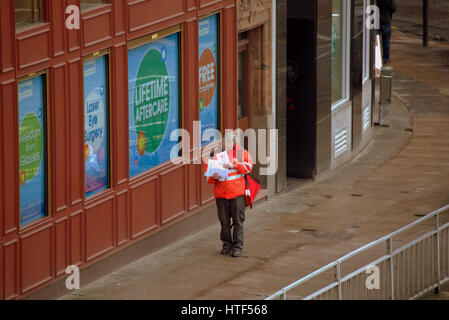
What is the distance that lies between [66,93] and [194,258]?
10.4 feet

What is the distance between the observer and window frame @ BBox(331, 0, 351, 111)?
2102cm

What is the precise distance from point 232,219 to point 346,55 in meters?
7.45

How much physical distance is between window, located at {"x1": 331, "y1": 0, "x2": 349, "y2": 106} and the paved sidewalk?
1.39m

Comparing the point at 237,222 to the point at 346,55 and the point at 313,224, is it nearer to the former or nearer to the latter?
the point at 313,224

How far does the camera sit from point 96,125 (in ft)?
45.2

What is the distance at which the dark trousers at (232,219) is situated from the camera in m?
14.6

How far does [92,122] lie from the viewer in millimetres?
13695

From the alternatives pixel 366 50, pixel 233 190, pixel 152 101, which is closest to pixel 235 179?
pixel 233 190

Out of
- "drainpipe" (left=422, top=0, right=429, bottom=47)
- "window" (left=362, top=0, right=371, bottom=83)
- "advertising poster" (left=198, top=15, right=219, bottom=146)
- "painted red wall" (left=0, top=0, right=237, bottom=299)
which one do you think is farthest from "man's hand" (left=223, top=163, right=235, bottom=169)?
"drainpipe" (left=422, top=0, right=429, bottom=47)

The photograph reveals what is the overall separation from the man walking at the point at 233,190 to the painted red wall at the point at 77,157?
0.96 metres

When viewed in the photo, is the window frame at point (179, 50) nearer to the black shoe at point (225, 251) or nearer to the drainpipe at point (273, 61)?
the black shoe at point (225, 251)

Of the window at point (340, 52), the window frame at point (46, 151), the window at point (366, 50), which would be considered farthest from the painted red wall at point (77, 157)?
the window at point (366, 50)

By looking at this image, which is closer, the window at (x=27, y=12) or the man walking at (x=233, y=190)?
the window at (x=27, y=12)
